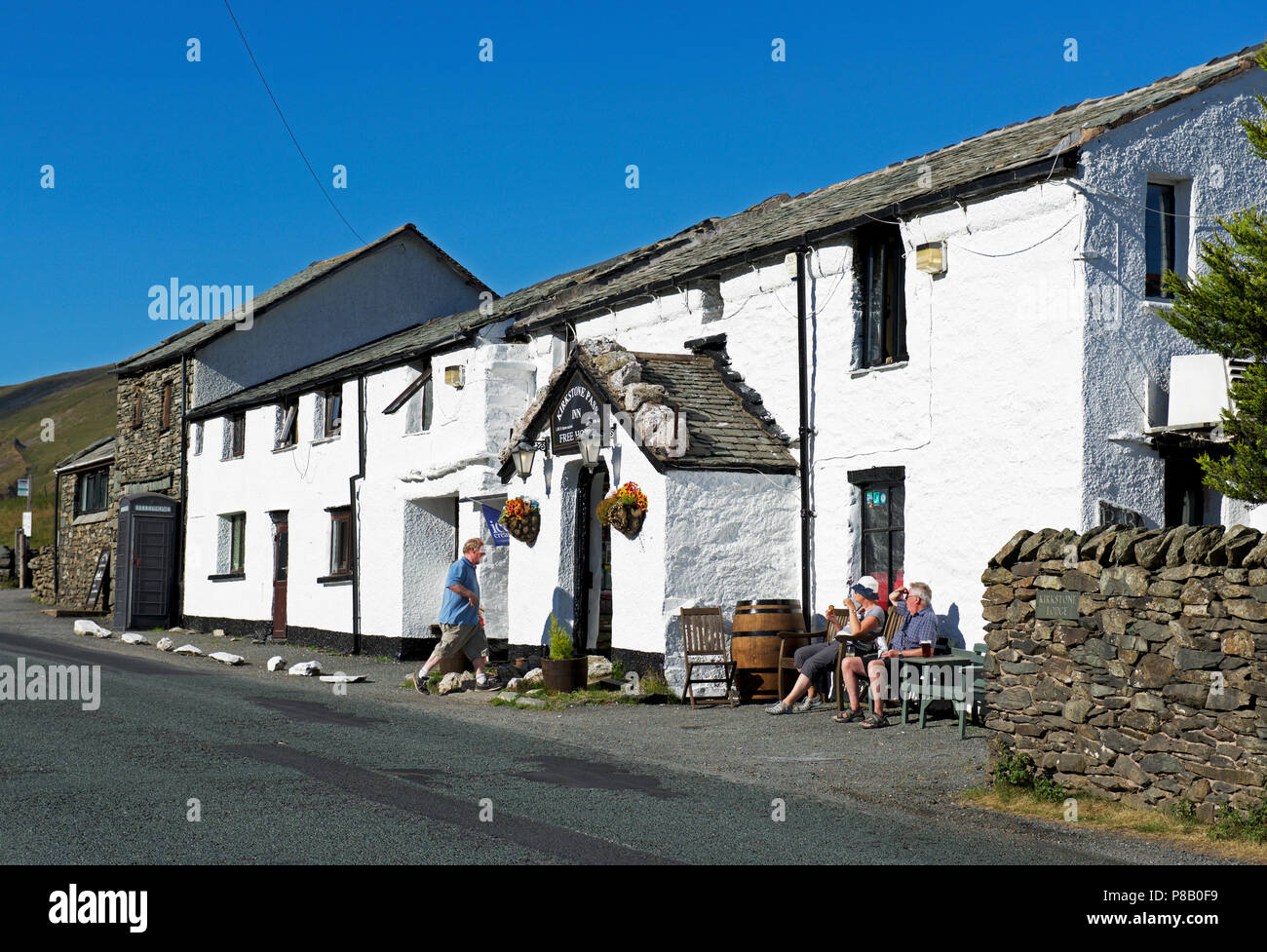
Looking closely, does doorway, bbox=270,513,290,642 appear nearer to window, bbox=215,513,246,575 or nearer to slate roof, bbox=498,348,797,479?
window, bbox=215,513,246,575

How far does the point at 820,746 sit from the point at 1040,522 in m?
3.27

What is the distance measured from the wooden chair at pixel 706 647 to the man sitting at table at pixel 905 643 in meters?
2.20

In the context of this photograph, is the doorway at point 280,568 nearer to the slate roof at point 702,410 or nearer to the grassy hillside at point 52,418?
the slate roof at point 702,410

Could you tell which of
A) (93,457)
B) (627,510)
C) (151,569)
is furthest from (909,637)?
(93,457)

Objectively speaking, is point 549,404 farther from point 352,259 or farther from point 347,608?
point 352,259

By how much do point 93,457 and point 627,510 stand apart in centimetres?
2467

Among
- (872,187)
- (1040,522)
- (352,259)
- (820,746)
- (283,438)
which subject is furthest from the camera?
(352,259)

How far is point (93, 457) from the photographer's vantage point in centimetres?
3491

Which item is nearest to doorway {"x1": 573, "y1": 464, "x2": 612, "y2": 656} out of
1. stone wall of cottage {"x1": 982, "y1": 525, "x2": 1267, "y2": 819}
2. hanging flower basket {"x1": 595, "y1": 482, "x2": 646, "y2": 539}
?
hanging flower basket {"x1": 595, "y1": 482, "x2": 646, "y2": 539}

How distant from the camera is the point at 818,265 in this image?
15.2 m

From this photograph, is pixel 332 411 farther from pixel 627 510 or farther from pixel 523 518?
pixel 627 510

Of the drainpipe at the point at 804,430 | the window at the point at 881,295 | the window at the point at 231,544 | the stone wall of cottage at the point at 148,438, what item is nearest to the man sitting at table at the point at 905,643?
the drainpipe at the point at 804,430
